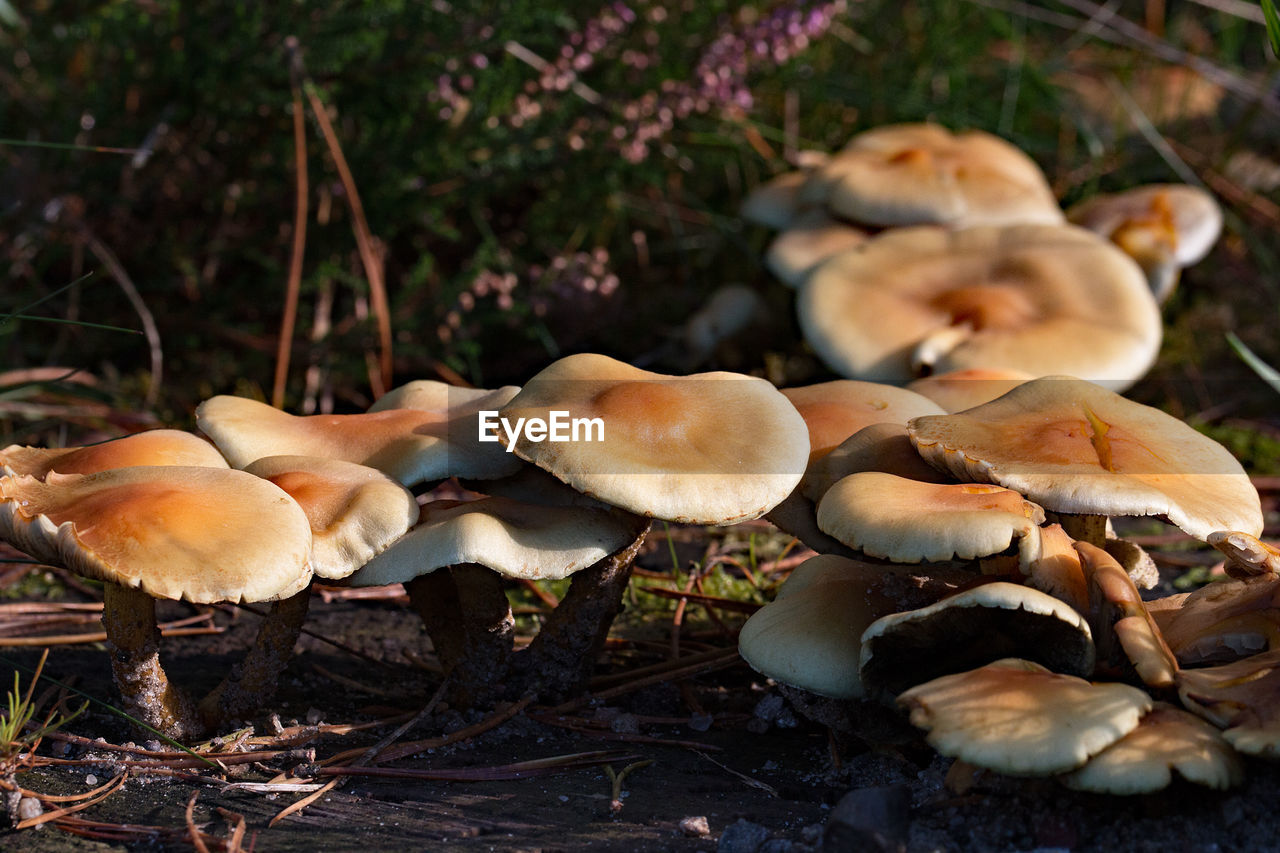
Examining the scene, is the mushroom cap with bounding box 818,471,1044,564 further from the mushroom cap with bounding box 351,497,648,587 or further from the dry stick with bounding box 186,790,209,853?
the dry stick with bounding box 186,790,209,853

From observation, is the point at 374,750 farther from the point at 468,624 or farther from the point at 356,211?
the point at 356,211

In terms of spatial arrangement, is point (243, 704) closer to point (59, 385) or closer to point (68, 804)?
point (68, 804)

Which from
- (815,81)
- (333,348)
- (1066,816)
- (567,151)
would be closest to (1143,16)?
(815,81)


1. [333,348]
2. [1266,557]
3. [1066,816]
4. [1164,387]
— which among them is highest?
[1266,557]

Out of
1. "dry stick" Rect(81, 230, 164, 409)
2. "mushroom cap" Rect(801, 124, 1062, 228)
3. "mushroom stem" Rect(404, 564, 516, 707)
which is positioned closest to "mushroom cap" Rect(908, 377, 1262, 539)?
"mushroom stem" Rect(404, 564, 516, 707)

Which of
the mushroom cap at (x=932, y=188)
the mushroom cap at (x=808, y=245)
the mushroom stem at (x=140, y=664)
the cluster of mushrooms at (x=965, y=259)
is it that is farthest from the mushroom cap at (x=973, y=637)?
the mushroom cap at (x=932, y=188)
